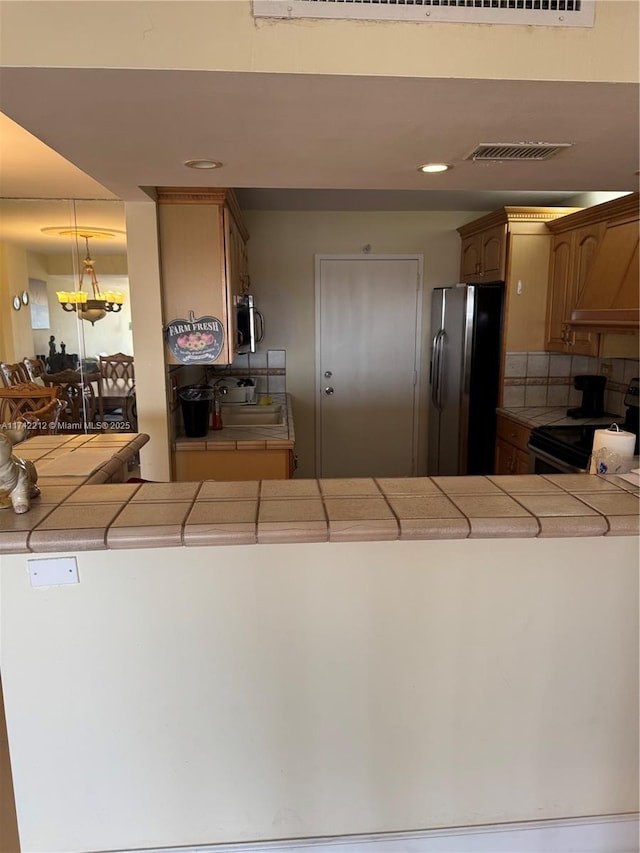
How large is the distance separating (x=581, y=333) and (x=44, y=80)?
133 inches

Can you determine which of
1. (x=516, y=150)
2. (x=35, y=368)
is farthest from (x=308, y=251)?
(x=516, y=150)

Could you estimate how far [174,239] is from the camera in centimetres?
271

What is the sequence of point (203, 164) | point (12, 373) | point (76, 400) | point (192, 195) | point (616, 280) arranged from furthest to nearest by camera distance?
point (12, 373), point (76, 400), point (616, 280), point (192, 195), point (203, 164)

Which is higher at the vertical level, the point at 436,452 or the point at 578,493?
the point at 578,493

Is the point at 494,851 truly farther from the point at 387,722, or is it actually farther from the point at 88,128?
the point at 88,128

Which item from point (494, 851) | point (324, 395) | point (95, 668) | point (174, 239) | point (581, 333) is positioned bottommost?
point (494, 851)

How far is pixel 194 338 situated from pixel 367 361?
228 centimetres

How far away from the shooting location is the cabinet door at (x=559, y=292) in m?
3.76

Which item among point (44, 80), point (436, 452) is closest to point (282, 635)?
point (44, 80)

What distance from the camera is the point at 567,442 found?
305cm

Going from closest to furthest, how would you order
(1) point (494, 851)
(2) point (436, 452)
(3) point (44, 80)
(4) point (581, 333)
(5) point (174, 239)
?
1. (3) point (44, 80)
2. (1) point (494, 851)
3. (5) point (174, 239)
4. (4) point (581, 333)
5. (2) point (436, 452)

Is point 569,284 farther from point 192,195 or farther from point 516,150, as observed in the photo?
point 192,195

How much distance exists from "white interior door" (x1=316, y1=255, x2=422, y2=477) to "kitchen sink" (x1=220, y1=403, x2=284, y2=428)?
0.80 meters

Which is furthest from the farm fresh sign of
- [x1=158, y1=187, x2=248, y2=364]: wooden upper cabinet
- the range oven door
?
the range oven door
